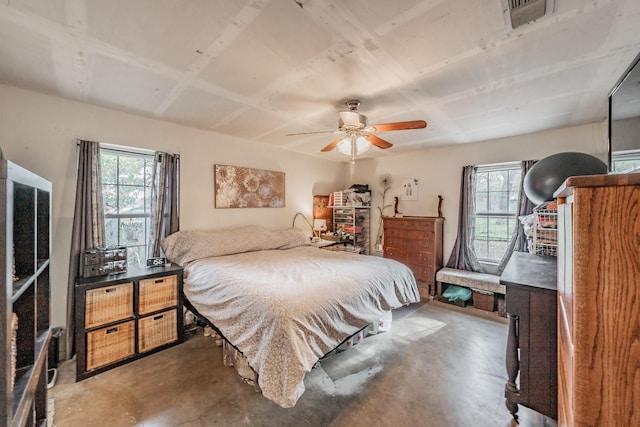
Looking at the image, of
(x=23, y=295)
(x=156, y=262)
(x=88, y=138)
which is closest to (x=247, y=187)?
(x=156, y=262)

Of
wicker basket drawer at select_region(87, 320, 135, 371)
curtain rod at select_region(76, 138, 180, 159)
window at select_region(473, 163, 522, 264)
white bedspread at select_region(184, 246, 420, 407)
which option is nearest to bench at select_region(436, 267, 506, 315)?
window at select_region(473, 163, 522, 264)

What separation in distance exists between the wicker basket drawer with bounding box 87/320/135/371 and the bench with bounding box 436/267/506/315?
4.04 metres

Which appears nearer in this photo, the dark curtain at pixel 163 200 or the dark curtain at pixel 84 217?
the dark curtain at pixel 84 217

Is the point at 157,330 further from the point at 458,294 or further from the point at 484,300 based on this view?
the point at 484,300

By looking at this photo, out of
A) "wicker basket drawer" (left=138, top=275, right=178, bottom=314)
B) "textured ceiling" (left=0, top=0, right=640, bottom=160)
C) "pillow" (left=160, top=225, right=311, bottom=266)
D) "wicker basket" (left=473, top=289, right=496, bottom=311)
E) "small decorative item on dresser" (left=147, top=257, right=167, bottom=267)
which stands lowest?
"wicker basket" (left=473, top=289, right=496, bottom=311)

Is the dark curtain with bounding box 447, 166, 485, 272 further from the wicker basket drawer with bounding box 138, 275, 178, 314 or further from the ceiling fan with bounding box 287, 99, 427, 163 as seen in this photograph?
the wicker basket drawer with bounding box 138, 275, 178, 314

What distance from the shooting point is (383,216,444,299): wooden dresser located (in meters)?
4.12

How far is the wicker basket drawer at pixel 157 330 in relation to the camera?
2.46 metres

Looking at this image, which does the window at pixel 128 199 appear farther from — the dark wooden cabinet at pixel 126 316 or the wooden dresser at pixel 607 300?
the wooden dresser at pixel 607 300

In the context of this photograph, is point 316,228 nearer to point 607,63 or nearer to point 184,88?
point 184,88

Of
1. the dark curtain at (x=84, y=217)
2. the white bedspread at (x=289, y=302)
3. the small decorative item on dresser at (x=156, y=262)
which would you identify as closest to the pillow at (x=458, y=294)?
the white bedspread at (x=289, y=302)

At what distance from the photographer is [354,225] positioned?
5016mm

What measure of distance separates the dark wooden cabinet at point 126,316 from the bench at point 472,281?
3.68 metres

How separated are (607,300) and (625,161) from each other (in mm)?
1730
